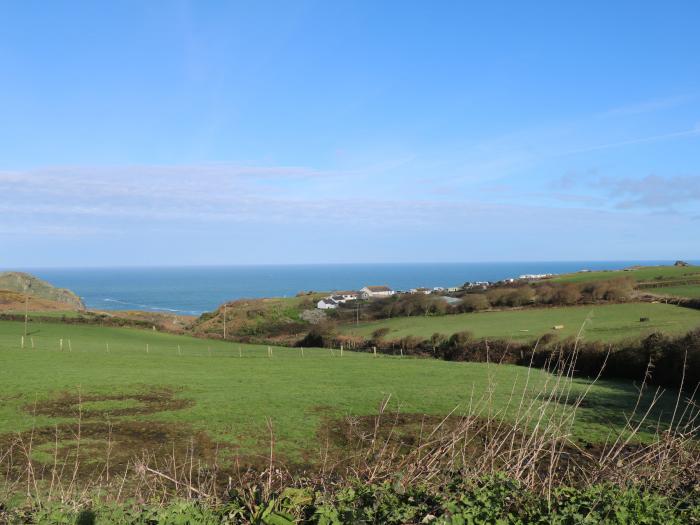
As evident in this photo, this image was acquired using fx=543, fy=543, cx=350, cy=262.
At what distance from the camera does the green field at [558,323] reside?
29.9 metres

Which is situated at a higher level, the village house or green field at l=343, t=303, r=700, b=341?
green field at l=343, t=303, r=700, b=341

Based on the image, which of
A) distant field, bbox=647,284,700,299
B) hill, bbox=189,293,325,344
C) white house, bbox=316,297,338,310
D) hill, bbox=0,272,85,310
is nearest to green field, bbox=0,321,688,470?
distant field, bbox=647,284,700,299

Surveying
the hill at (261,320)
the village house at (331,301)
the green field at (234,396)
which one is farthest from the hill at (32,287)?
the green field at (234,396)

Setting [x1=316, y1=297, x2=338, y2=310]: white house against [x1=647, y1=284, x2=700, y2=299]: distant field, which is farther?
[x1=316, y1=297, x2=338, y2=310]: white house

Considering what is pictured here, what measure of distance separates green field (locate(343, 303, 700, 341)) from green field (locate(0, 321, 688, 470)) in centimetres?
831

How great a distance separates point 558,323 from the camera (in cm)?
3722

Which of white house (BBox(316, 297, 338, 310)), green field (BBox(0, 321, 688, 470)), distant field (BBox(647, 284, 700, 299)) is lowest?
white house (BBox(316, 297, 338, 310))

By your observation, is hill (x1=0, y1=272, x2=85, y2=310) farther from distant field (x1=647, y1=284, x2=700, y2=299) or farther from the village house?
distant field (x1=647, y1=284, x2=700, y2=299)

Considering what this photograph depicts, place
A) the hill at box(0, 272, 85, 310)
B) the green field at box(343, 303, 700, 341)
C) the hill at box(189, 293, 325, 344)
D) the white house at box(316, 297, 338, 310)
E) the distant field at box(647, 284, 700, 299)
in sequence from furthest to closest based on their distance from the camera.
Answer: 1. the hill at box(0, 272, 85, 310)
2. the white house at box(316, 297, 338, 310)
3. the hill at box(189, 293, 325, 344)
4. the distant field at box(647, 284, 700, 299)
5. the green field at box(343, 303, 700, 341)

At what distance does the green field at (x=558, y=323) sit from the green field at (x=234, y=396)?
8.31 m

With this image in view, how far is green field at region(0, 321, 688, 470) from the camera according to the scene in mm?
12914

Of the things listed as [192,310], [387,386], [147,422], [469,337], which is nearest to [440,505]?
[147,422]

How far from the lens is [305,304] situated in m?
81.4

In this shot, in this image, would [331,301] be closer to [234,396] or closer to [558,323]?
[558,323]
